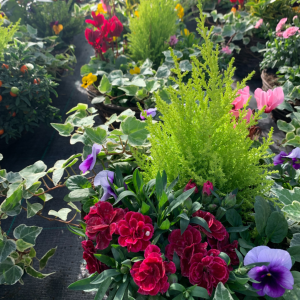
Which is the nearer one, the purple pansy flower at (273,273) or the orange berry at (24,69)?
the purple pansy flower at (273,273)

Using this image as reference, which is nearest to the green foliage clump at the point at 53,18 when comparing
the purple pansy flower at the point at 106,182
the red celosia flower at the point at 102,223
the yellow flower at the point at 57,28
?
the yellow flower at the point at 57,28

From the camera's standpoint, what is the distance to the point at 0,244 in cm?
87

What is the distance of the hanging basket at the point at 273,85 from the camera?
1.58 metres

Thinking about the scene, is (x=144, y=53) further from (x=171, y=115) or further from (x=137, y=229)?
(x=137, y=229)

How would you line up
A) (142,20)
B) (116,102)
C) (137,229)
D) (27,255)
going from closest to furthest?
(137,229) → (27,255) → (116,102) → (142,20)

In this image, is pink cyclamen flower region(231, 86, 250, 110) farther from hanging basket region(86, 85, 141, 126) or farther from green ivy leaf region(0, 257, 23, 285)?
green ivy leaf region(0, 257, 23, 285)

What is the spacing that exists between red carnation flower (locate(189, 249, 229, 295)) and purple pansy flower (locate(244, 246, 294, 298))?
71 mm

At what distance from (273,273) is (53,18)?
A: 2.89 m

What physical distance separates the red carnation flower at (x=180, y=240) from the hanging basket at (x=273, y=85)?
1.27m

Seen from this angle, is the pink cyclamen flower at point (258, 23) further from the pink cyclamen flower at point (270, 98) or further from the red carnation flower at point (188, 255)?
the red carnation flower at point (188, 255)

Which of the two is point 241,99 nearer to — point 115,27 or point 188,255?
point 188,255

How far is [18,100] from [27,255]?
96 cm

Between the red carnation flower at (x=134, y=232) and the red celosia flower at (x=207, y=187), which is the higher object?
the red celosia flower at (x=207, y=187)

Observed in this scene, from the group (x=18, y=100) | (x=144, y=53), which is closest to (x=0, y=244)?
(x=18, y=100)
